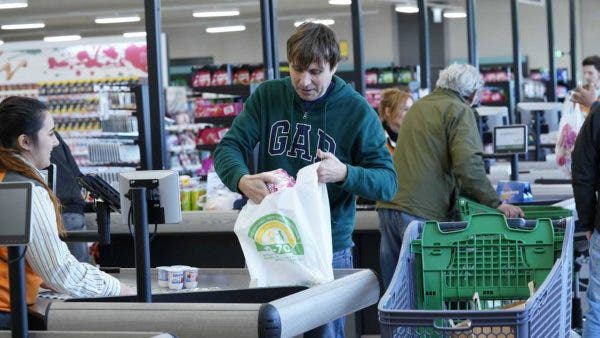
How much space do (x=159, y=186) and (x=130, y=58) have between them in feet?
35.9

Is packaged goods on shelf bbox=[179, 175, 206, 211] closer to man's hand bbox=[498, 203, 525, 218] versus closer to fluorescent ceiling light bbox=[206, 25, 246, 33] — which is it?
man's hand bbox=[498, 203, 525, 218]

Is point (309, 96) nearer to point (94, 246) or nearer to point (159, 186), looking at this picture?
point (159, 186)

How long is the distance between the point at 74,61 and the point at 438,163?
9.41 m

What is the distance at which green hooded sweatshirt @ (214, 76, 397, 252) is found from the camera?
3463 millimetres

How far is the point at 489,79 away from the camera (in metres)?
14.5

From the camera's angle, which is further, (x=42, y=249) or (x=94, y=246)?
(x=94, y=246)

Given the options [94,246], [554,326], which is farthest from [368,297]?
[94,246]

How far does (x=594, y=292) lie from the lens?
5.18 m

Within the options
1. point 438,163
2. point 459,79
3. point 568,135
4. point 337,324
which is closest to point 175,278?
point 337,324

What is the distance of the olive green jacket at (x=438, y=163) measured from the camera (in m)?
5.51

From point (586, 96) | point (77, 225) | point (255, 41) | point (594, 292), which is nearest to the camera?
point (594, 292)

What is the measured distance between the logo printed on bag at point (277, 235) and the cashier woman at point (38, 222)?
49 cm

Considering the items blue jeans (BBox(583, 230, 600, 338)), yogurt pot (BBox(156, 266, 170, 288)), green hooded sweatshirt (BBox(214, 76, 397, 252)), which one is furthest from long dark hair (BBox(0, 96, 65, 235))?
blue jeans (BBox(583, 230, 600, 338))

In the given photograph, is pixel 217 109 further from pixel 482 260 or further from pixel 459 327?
pixel 459 327
